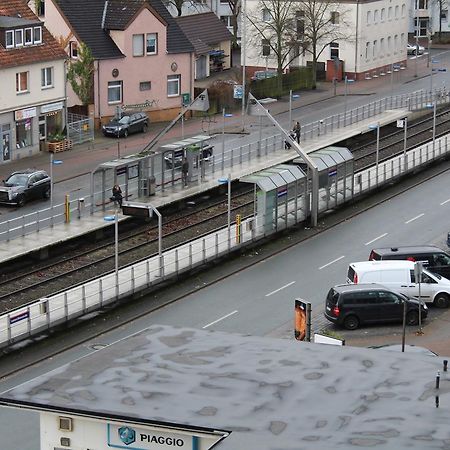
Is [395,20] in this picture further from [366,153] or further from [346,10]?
[366,153]

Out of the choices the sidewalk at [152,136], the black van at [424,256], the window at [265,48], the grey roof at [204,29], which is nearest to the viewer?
the black van at [424,256]

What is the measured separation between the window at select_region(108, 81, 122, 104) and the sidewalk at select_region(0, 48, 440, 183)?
2.62 m

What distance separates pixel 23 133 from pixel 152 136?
29.0 ft

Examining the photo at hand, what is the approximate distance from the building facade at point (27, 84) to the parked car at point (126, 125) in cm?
306

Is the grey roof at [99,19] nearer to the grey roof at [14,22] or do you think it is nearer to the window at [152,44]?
the window at [152,44]

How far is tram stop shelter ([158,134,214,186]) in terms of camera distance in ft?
196

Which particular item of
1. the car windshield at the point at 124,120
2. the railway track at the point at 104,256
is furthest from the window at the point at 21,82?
the railway track at the point at 104,256

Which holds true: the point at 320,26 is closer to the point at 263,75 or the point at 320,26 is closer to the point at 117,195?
the point at 263,75

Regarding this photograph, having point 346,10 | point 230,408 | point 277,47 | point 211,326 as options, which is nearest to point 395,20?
point 346,10

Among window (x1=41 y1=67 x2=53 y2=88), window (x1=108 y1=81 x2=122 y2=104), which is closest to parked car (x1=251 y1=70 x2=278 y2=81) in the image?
window (x1=108 y1=81 x2=122 y2=104)

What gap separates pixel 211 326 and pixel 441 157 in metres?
32.2

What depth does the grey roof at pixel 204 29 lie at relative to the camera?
310 ft

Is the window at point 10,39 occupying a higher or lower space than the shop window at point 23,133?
higher

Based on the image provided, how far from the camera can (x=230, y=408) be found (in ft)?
62.7
